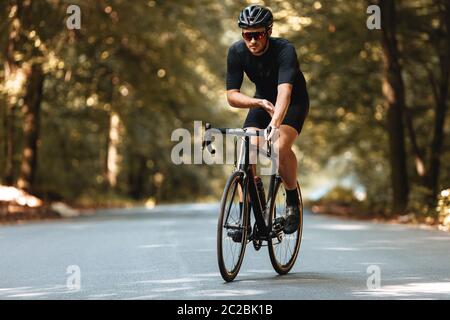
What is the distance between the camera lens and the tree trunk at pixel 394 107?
20.4 m

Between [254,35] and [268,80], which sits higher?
[254,35]

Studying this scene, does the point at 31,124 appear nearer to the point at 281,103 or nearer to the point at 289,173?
the point at 289,173

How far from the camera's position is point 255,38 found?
771 cm

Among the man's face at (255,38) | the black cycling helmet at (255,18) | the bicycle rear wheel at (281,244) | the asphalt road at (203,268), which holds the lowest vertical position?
the asphalt road at (203,268)

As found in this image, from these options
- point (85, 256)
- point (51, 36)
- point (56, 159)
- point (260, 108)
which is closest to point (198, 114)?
point (56, 159)

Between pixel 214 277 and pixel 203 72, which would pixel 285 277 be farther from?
pixel 203 72

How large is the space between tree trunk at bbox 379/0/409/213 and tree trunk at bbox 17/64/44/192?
28.8ft

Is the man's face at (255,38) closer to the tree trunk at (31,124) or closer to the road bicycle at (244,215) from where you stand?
the road bicycle at (244,215)

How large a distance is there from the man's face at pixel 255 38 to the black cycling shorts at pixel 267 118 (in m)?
0.57

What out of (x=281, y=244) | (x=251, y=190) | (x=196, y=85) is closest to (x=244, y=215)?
(x=251, y=190)

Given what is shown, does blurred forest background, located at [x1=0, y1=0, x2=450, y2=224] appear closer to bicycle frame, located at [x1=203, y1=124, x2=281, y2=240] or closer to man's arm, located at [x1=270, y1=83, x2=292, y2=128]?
bicycle frame, located at [x1=203, y1=124, x2=281, y2=240]

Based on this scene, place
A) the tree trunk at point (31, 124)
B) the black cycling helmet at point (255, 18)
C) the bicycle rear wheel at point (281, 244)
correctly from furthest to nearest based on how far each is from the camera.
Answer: the tree trunk at point (31, 124)
the bicycle rear wheel at point (281, 244)
the black cycling helmet at point (255, 18)

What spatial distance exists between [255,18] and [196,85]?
2515cm

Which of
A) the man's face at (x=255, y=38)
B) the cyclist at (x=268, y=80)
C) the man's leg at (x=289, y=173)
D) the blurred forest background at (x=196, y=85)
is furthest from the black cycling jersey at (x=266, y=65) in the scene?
the blurred forest background at (x=196, y=85)
